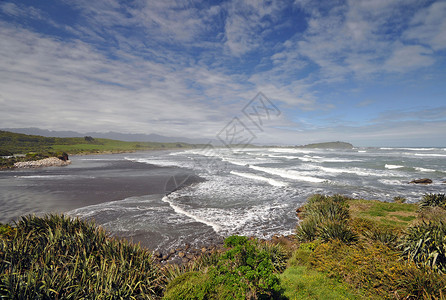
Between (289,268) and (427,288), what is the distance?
3519mm

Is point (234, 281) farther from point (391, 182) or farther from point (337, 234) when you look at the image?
point (391, 182)

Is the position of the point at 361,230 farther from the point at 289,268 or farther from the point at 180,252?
the point at 180,252

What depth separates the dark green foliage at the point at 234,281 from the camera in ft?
14.7

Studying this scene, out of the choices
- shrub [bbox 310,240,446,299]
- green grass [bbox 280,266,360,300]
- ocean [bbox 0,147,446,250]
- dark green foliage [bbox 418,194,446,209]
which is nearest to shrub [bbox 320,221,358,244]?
shrub [bbox 310,240,446,299]

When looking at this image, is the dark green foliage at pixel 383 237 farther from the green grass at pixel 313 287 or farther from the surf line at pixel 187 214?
the surf line at pixel 187 214

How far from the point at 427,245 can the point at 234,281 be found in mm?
6082

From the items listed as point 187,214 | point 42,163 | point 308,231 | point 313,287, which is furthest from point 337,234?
point 42,163

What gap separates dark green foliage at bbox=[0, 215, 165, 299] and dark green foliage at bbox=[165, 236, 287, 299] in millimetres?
1053

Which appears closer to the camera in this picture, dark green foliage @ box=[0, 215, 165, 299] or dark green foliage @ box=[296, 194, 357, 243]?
dark green foliage @ box=[0, 215, 165, 299]

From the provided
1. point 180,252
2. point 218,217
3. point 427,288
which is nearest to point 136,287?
point 180,252

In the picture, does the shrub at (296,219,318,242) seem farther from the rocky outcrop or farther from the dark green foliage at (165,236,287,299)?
the rocky outcrop

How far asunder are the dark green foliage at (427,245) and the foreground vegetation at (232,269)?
0.9 inches

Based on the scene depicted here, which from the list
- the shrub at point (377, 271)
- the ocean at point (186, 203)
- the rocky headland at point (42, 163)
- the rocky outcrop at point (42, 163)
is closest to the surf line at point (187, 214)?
the ocean at point (186, 203)

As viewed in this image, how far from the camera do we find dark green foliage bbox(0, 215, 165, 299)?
412 centimetres
